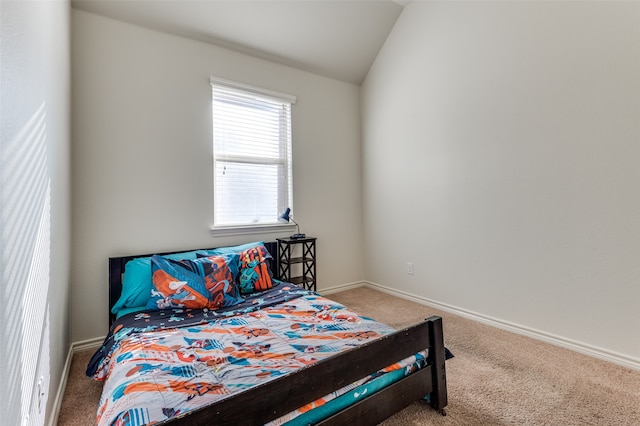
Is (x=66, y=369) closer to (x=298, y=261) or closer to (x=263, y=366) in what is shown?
(x=263, y=366)

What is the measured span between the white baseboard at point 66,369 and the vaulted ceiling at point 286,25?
258cm

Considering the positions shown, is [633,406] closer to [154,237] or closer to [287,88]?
[154,237]

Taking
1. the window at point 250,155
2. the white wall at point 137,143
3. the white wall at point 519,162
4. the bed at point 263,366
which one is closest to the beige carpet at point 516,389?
the bed at point 263,366

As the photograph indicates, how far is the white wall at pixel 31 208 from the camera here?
0.91 metres

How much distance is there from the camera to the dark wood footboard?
98 centimetres

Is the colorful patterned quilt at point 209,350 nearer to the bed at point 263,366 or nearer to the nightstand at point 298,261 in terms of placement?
the bed at point 263,366

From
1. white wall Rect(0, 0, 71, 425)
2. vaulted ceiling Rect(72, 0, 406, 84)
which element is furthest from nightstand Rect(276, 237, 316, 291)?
vaulted ceiling Rect(72, 0, 406, 84)

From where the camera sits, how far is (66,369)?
204 cm

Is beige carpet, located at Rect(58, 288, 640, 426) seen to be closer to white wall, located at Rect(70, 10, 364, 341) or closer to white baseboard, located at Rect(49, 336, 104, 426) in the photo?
white baseboard, located at Rect(49, 336, 104, 426)

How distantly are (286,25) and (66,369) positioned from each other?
3.31 metres

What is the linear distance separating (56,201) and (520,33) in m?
3.50

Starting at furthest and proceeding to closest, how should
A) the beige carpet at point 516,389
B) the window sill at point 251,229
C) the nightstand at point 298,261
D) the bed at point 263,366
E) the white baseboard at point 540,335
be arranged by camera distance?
the nightstand at point 298,261
the window sill at point 251,229
the white baseboard at point 540,335
the beige carpet at point 516,389
the bed at point 263,366

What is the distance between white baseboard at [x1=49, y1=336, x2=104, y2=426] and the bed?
16cm

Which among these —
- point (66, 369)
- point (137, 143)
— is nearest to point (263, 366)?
point (66, 369)
